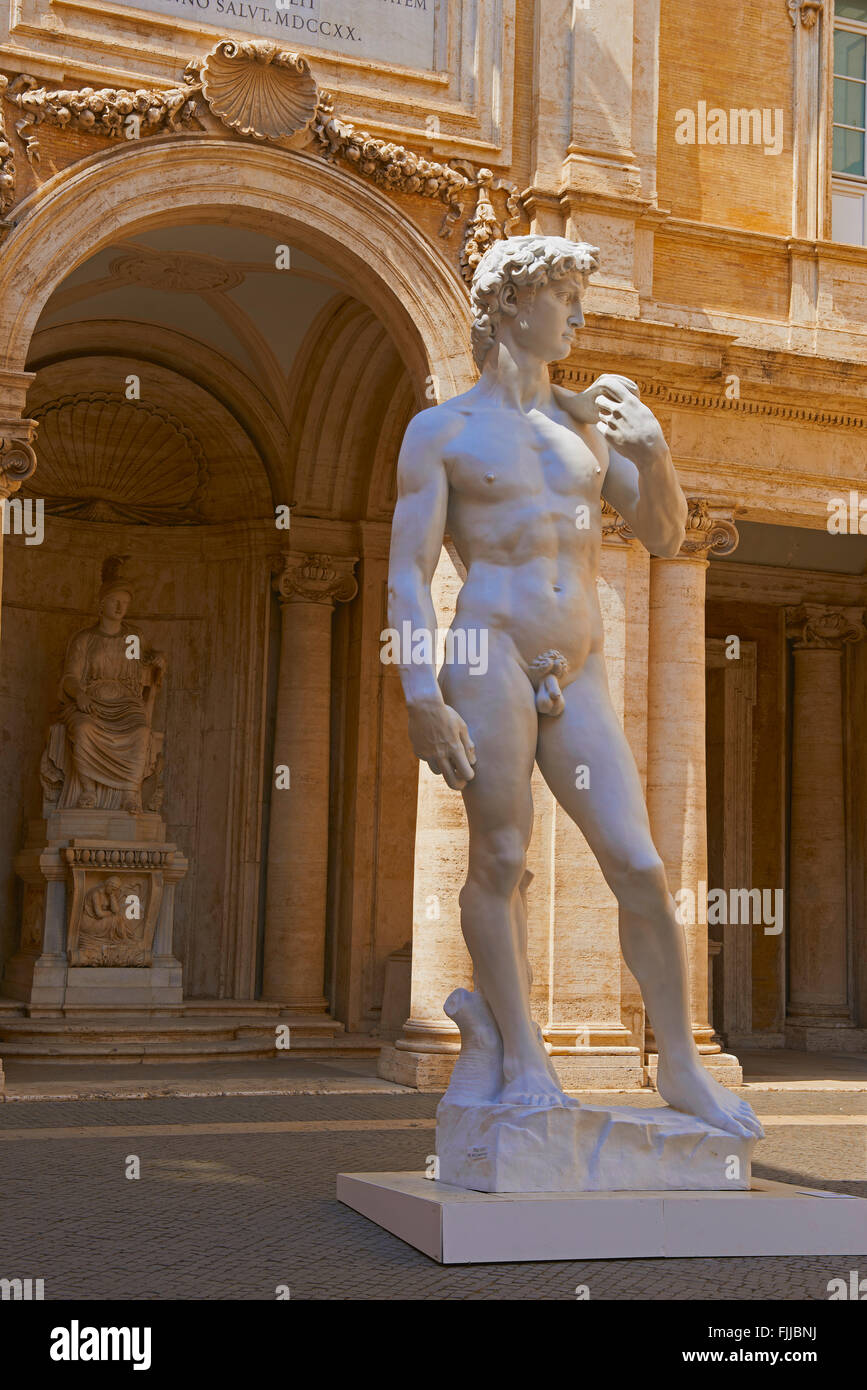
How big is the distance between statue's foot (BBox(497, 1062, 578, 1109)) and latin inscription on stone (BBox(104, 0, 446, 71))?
7.54 m

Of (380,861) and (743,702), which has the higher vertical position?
(743,702)

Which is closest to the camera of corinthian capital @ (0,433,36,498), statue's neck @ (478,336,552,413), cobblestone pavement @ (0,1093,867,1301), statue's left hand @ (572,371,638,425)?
cobblestone pavement @ (0,1093,867,1301)

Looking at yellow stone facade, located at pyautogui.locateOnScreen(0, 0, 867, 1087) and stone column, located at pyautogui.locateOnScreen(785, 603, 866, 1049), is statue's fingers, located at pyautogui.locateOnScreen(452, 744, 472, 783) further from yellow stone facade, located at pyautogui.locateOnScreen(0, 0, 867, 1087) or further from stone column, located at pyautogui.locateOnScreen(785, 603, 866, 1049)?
stone column, located at pyautogui.locateOnScreen(785, 603, 866, 1049)

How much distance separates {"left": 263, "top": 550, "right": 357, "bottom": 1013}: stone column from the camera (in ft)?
44.0

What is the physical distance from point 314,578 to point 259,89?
446 centimetres

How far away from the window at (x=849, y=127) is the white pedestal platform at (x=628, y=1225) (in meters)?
9.26

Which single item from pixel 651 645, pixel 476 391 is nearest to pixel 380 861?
pixel 651 645

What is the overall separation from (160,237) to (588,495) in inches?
292

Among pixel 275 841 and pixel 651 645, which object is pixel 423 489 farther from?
pixel 275 841

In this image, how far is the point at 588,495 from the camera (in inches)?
216

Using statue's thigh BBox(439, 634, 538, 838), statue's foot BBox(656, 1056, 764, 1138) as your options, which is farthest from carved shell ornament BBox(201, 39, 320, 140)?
statue's foot BBox(656, 1056, 764, 1138)

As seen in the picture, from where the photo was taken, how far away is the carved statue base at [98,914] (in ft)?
40.6

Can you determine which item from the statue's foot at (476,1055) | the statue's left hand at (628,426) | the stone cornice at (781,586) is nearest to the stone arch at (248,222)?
the statue's left hand at (628,426)

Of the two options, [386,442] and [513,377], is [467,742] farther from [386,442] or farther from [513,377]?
[386,442]
